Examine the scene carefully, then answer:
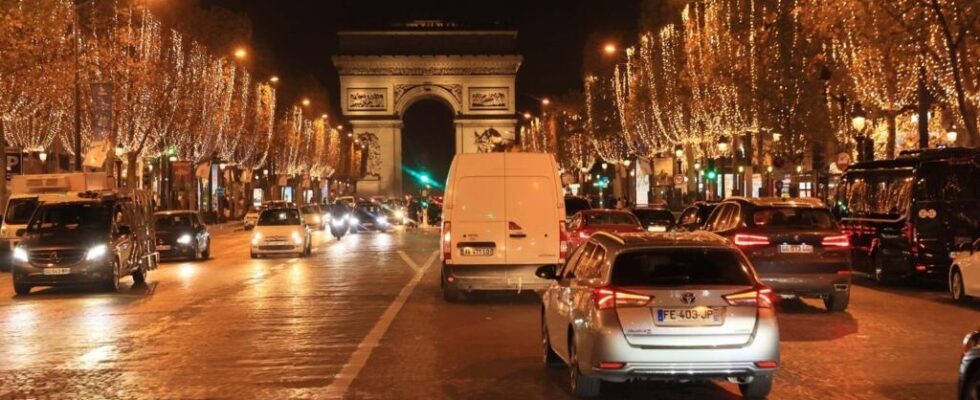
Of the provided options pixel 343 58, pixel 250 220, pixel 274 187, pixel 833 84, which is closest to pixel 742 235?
pixel 833 84

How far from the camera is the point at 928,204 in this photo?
66.8ft

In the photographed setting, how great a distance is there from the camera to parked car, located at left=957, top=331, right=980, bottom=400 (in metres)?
7.42

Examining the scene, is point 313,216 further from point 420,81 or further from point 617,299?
point 420,81

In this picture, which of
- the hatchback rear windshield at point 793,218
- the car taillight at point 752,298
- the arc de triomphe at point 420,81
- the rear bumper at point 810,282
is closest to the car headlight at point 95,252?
the hatchback rear windshield at point 793,218

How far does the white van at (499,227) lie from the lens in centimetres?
1750

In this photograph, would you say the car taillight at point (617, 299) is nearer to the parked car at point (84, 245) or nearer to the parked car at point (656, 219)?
the parked car at point (84, 245)

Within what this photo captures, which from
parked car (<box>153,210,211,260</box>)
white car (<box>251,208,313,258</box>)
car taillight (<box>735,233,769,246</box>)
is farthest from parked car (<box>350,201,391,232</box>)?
car taillight (<box>735,233,769,246</box>)

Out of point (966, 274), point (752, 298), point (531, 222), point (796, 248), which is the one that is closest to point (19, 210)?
point (531, 222)

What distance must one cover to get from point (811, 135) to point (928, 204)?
823 inches

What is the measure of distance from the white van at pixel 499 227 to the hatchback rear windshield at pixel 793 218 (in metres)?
3.03

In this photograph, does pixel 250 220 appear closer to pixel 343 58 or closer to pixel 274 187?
pixel 274 187

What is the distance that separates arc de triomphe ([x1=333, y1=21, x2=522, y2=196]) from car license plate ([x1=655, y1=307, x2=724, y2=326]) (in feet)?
353

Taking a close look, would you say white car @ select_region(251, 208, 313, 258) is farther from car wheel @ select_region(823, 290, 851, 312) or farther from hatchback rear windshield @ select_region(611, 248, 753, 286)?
hatchback rear windshield @ select_region(611, 248, 753, 286)

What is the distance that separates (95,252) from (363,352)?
999cm
